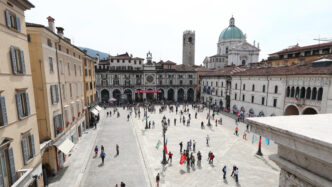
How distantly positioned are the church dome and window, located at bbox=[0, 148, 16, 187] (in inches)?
2928

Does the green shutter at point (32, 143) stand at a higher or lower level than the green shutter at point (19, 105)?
lower

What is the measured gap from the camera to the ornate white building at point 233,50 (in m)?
A: 59.4

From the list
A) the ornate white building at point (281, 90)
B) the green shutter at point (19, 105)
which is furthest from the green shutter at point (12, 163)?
the ornate white building at point (281, 90)

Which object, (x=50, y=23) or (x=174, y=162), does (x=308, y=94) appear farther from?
(x=50, y=23)

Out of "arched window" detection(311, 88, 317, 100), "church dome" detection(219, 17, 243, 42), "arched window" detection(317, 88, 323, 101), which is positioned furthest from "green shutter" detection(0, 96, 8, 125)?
"church dome" detection(219, 17, 243, 42)

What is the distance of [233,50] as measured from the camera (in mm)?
58750

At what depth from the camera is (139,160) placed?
53.6 feet

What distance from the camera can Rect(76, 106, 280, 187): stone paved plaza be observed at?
13.1m

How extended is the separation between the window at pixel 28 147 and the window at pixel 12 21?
5.54m

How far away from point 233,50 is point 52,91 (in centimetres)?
5769

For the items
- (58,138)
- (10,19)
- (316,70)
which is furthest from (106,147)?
(316,70)

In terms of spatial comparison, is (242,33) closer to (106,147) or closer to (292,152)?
(106,147)

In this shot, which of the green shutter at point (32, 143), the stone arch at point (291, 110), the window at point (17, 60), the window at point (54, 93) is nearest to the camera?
the window at point (17, 60)

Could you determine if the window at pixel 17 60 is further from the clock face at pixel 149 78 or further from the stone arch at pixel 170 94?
the stone arch at pixel 170 94
